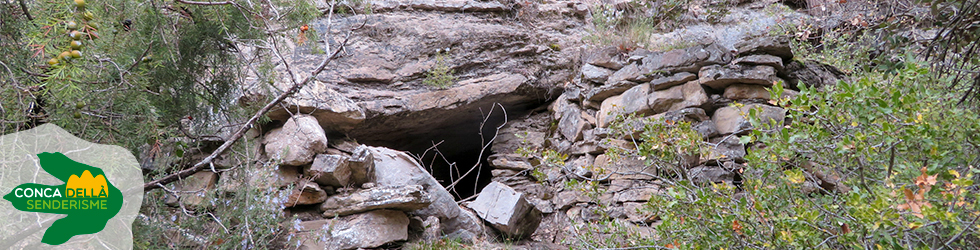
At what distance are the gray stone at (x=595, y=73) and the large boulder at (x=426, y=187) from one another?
6.75ft

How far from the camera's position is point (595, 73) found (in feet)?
19.4

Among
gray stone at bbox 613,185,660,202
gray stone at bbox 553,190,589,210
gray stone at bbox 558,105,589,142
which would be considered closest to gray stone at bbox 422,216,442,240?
gray stone at bbox 553,190,589,210

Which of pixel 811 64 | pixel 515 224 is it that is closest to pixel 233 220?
pixel 515 224

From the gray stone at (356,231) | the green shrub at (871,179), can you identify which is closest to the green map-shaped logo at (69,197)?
the gray stone at (356,231)

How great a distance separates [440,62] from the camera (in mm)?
6418

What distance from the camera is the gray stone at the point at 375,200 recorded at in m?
4.30

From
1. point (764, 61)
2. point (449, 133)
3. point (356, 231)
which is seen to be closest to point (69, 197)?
point (356, 231)

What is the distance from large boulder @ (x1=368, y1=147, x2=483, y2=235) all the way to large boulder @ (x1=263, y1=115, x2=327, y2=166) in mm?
619

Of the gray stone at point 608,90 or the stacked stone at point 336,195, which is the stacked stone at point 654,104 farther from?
the stacked stone at point 336,195

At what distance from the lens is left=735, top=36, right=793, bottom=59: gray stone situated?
4.92 meters

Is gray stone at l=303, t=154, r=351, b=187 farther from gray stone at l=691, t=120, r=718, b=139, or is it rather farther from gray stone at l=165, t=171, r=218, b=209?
gray stone at l=691, t=120, r=718, b=139

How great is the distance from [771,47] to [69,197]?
17.3ft

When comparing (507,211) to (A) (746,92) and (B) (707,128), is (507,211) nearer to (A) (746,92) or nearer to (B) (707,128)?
(B) (707,128)

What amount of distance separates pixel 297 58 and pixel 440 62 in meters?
1.65
